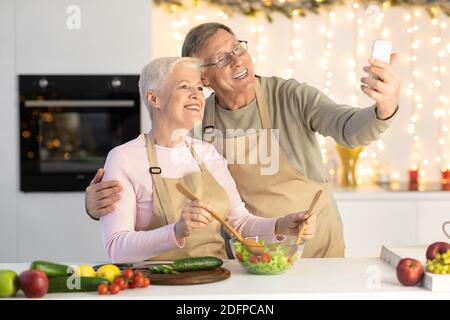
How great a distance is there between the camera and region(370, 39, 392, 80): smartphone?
2186 mm

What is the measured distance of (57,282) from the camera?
2072mm

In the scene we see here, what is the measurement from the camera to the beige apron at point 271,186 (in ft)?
9.71

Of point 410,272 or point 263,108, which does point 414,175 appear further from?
point 410,272

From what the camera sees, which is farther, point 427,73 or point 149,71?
point 427,73

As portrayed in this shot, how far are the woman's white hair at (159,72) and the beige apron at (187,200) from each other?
17 centimetres

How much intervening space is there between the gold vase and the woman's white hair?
2.10 m

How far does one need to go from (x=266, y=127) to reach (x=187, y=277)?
0.92 m

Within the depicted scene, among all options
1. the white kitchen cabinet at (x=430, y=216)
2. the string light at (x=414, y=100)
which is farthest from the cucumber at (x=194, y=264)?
the string light at (x=414, y=100)

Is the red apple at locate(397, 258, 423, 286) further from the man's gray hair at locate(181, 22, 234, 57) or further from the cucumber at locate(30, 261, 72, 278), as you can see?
the man's gray hair at locate(181, 22, 234, 57)

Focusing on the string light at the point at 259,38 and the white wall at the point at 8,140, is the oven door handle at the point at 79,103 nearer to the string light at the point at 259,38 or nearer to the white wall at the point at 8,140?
the white wall at the point at 8,140

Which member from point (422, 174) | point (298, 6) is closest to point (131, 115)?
point (298, 6)
